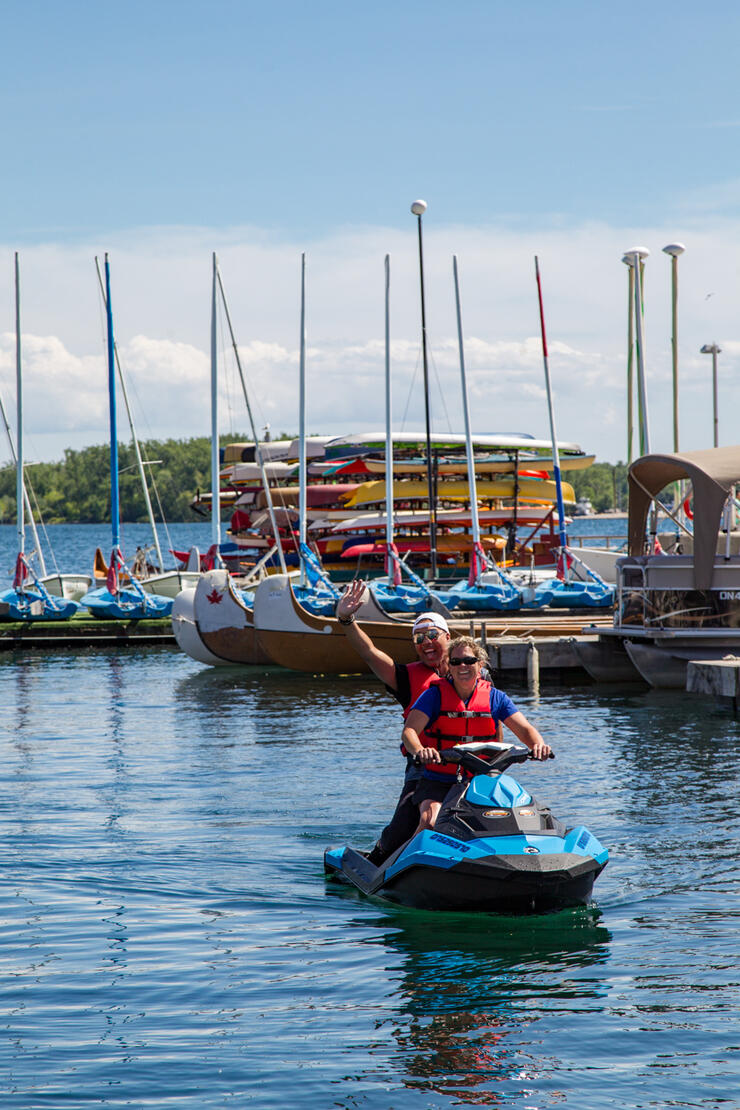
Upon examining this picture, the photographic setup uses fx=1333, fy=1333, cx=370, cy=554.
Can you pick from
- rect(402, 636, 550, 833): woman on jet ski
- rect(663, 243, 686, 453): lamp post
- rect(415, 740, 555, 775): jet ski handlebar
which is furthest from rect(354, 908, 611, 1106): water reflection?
rect(663, 243, 686, 453): lamp post

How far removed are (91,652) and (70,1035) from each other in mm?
29717

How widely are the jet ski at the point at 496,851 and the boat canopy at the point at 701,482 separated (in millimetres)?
13750

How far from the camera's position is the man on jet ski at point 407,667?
962cm

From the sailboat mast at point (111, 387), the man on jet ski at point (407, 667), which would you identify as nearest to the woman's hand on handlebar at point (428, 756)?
the man on jet ski at point (407, 667)

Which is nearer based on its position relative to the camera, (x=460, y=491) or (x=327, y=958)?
(x=327, y=958)

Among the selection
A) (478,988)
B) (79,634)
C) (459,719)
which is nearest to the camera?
(478,988)

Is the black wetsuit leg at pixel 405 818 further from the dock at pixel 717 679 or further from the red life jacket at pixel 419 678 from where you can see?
the dock at pixel 717 679

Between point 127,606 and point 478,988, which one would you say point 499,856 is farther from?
point 127,606

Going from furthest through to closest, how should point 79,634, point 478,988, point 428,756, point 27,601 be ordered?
point 27,601 → point 79,634 → point 428,756 → point 478,988

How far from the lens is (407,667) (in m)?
9.88

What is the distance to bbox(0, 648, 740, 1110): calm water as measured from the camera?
23.4 feet

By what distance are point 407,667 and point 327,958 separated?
2.15m

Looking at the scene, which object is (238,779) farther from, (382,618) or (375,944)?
(382,618)

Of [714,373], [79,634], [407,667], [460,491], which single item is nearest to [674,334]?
[714,373]
